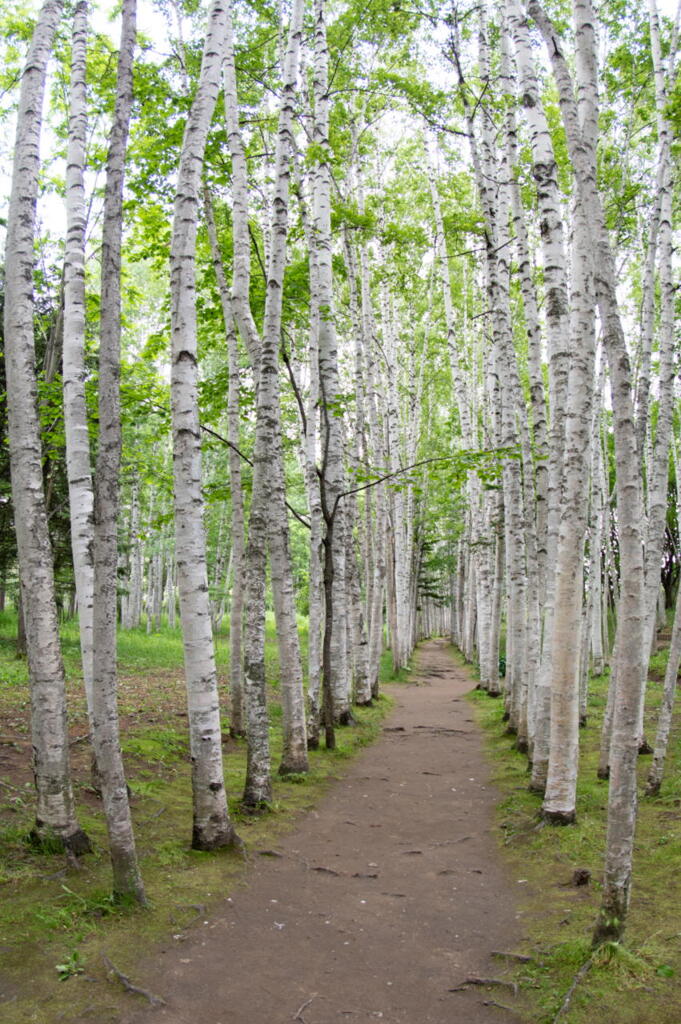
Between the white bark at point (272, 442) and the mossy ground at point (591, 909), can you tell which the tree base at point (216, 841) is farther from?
the mossy ground at point (591, 909)

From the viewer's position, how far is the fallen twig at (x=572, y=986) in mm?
3584

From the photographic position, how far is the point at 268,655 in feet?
80.4

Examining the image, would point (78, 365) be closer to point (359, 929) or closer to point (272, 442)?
point (272, 442)

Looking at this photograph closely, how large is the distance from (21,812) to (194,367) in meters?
3.94

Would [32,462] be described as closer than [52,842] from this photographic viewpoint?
Yes

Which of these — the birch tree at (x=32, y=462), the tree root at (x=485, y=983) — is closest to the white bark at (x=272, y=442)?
the birch tree at (x=32, y=462)

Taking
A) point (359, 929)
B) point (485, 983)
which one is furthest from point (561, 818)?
point (485, 983)

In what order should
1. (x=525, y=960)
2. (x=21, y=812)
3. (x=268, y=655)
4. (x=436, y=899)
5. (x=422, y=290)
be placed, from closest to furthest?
(x=525, y=960) → (x=436, y=899) → (x=21, y=812) → (x=422, y=290) → (x=268, y=655)

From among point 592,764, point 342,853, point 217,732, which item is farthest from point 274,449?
point 592,764

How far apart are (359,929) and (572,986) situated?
1.58 m

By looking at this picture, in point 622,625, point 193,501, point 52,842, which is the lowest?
point 52,842

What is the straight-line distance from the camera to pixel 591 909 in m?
4.81

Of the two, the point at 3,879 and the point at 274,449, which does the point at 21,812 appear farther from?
the point at 274,449

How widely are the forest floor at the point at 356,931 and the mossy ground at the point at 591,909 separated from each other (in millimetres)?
191
